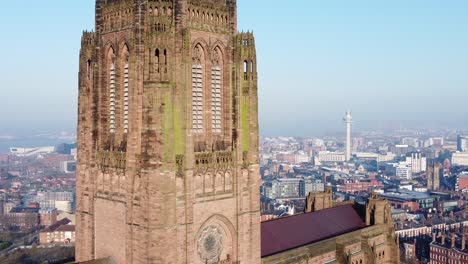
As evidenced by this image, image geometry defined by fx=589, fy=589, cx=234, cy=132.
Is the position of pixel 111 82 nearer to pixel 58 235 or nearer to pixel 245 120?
pixel 245 120

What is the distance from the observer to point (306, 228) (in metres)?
48.8

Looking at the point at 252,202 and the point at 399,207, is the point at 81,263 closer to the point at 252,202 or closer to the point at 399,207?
the point at 252,202

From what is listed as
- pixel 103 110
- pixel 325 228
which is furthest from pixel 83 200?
pixel 325 228

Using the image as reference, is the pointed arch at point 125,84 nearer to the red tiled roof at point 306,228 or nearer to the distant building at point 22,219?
the red tiled roof at point 306,228

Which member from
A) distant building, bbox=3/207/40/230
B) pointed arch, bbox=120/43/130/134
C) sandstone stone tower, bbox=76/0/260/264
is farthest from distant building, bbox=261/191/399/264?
distant building, bbox=3/207/40/230

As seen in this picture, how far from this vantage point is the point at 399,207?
558 feet

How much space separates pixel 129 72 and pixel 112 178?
6.38 meters

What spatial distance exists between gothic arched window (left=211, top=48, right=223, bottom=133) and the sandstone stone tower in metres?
0.06

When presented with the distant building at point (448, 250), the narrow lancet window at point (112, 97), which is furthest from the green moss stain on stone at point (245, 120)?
the distant building at point (448, 250)

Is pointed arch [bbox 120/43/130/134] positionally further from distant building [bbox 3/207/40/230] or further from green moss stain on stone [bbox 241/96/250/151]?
distant building [bbox 3/207/40/230]

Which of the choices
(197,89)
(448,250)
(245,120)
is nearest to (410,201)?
(448,250)

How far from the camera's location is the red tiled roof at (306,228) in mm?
44612

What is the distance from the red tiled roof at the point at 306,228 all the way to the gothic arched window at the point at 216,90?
36.8 feet

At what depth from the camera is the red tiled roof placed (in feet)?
146
